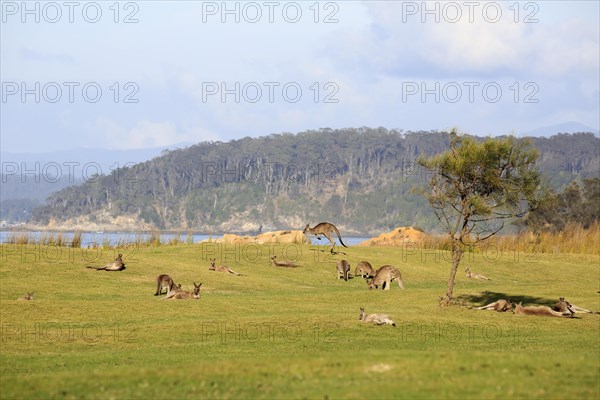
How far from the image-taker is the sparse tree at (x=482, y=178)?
28.0 meters

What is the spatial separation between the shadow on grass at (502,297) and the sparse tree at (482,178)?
2.58 meters

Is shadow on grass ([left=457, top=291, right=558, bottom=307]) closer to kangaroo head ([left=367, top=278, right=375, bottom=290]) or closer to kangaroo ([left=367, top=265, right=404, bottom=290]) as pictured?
kangaroo ([left=367, top=265, right=404, bottom=290])

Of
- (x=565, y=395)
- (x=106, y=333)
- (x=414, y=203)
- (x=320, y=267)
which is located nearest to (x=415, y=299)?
(x=320, y=267)

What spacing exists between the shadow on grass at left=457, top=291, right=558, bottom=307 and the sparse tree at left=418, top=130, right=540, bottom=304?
2578 millimetres

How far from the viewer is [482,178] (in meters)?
28.2

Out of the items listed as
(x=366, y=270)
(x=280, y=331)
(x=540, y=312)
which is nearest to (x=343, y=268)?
(x=366, y=270)

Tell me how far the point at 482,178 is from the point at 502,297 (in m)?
5.23

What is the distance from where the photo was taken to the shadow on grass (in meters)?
30.4

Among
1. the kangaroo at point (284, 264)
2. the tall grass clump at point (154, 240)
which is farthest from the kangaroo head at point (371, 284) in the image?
the tall grass clump at point (154, 240)

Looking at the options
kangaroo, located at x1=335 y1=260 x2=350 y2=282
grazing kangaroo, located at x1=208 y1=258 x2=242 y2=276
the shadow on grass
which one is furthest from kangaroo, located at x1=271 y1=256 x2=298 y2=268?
the shadow on grass

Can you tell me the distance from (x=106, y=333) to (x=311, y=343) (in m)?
4.93

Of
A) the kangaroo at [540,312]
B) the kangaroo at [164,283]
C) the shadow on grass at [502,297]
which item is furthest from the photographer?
the shadow on grass at [502,297]

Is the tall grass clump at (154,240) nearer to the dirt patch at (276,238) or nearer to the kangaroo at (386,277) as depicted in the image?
the dirt patch at (276,238)

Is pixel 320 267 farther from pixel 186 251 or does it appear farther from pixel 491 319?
pixel 491 319
